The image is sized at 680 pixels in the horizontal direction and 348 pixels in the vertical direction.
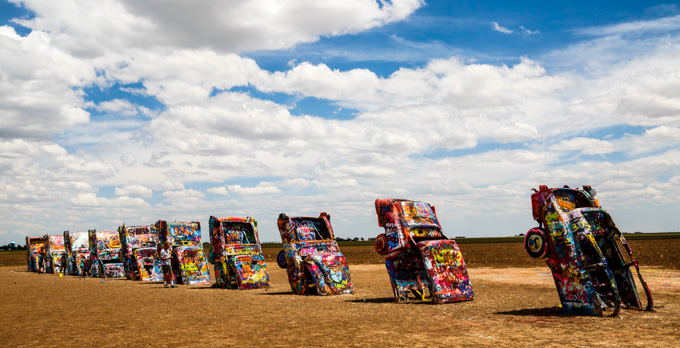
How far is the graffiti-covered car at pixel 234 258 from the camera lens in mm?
21109

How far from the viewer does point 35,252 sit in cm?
4284

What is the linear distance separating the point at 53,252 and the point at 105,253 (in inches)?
356

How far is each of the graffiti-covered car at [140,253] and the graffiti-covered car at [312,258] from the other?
11.6 metres

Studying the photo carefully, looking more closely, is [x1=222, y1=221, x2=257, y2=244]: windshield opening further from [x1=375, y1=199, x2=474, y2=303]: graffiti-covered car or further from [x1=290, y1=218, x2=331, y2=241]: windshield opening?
[x1=375, y1=199, x2=474, y2=303]: graffiti-covered car

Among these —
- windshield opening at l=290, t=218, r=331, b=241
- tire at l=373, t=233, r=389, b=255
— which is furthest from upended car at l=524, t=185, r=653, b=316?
windshield opening at l=290, t=218, r=331, b=241

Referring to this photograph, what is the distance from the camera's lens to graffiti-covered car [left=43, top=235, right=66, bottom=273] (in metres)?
37.9

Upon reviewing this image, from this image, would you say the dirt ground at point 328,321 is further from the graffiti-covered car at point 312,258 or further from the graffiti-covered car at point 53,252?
the graffiti-covered car at point 53,252

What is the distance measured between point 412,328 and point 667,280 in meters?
13.9

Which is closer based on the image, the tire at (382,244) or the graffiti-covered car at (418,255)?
the graffiti-covered car at (418,255)

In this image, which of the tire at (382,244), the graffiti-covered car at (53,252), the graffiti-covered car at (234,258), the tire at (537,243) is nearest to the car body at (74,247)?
the graffiti-covered car at (53,252)

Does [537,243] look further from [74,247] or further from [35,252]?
[35,252]

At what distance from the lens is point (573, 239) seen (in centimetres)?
1167

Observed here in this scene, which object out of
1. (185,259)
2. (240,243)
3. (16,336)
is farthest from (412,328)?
(185,259)

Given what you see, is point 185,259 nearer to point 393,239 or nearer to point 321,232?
point 321,232
